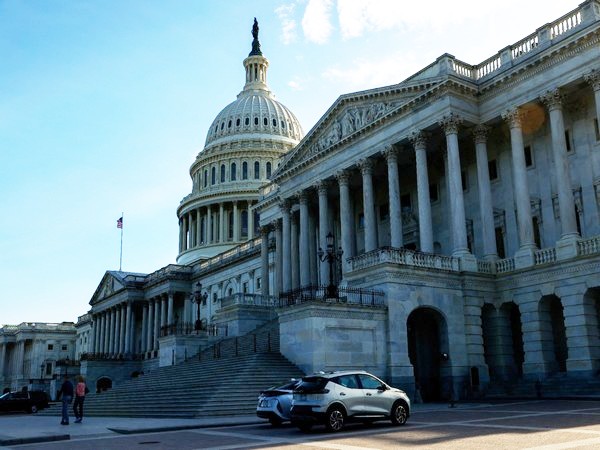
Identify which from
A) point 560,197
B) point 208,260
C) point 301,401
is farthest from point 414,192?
point 208,260

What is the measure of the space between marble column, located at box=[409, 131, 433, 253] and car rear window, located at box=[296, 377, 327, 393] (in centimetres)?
2240

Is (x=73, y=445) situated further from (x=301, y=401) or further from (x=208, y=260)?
(x=208, y=260)

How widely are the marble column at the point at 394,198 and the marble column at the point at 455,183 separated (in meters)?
4.01

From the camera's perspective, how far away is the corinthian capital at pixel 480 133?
4331cm

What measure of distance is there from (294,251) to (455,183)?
2038 cm

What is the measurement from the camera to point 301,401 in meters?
20.7

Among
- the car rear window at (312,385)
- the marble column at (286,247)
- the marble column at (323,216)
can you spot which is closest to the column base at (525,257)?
the marble column at (323,216)

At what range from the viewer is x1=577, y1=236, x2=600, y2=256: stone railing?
35.0 metres

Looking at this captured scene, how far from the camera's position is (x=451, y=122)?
42219 mm

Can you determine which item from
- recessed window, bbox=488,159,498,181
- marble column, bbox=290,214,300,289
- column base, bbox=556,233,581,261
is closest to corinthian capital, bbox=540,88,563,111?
recessed window, bbox=488,159,498,181

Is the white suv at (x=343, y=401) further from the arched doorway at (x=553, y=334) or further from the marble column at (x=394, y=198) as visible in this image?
the marble column at (x=394, y=198)

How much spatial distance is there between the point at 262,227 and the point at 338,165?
53.6 feet

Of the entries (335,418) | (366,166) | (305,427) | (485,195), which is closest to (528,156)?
(485,195)

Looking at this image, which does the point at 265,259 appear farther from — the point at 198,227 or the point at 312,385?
the point at 198,227
